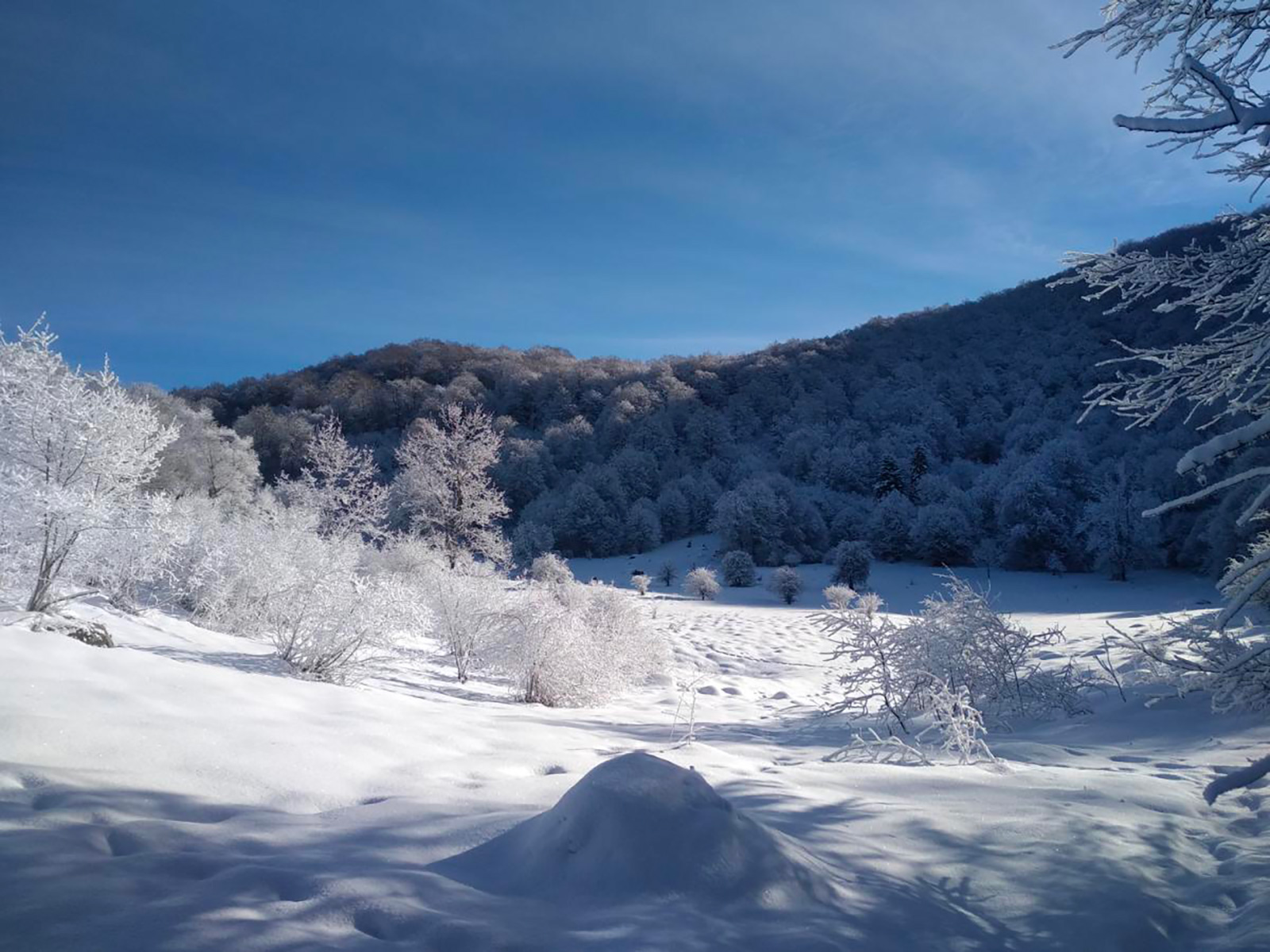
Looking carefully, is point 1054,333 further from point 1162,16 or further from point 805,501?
point 1162,16

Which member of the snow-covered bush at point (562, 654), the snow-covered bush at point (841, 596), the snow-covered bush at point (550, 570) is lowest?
the snow-covered bush at point (562, 654)

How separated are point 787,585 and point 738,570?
8.56ft

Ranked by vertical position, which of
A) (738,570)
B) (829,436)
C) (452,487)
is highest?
(829,436)

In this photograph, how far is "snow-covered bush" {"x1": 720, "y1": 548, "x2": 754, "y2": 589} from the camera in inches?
908

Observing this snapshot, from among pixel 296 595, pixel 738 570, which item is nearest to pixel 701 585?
pixel 738 570

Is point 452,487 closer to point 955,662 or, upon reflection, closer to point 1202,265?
point 955,662

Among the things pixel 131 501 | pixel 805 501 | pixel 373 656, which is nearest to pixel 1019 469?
pixel 805 501

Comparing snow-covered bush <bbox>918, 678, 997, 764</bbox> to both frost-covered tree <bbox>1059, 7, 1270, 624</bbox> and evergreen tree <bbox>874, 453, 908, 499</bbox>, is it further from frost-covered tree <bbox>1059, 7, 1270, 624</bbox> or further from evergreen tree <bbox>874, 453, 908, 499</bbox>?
evergreen tree <bbox>874, 453, 908, 499</bbox>

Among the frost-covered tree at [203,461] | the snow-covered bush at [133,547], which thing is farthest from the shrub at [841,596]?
the frost-covered tree at [203,461]

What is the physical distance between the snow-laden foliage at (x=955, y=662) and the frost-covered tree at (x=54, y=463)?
712 cm

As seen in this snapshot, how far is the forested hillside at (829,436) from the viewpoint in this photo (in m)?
24.6

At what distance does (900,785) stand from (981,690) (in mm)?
3581

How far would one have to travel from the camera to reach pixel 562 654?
8656 millimetres

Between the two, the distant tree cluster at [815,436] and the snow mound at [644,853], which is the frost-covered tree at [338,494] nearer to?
the distant tree cluster at [815,436]
